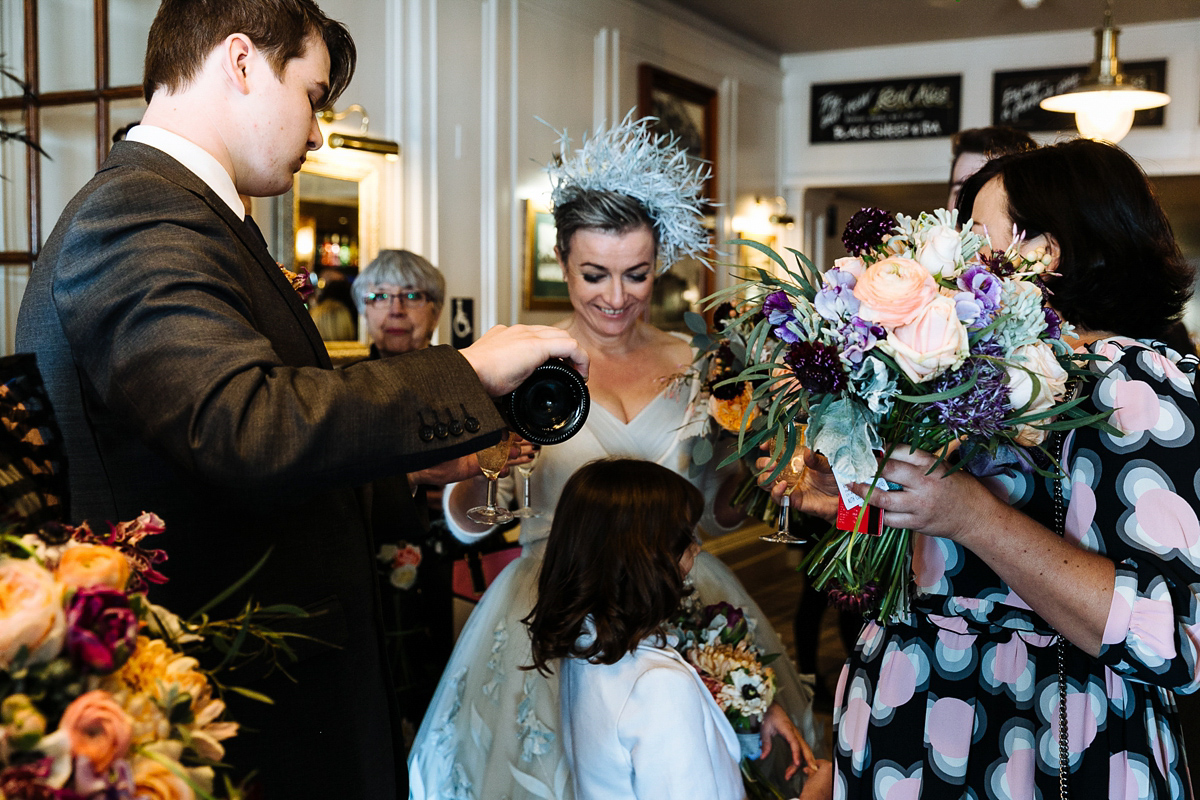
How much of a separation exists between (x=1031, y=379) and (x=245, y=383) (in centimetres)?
85

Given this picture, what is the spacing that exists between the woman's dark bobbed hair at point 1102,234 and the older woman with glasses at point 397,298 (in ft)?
8.66

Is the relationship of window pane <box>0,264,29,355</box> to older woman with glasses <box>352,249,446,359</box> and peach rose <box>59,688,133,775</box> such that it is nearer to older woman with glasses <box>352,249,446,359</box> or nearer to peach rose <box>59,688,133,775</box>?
older woman with glasses <box>352,249,446,359</box>

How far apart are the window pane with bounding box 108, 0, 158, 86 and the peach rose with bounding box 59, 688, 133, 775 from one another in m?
3.00

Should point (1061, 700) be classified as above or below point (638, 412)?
below

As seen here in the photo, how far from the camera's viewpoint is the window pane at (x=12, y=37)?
3.11 metres

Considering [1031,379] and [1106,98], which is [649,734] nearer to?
A: [1031,379]

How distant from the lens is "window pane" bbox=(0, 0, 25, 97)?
3.11 m

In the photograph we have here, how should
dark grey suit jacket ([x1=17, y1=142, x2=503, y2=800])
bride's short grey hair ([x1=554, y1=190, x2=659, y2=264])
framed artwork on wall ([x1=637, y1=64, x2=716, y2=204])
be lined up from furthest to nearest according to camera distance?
framed artwork on wall ([x1=637, y1=64, x2=716, y2=204])
bride's short grey hair ([x1=554, y1=190, x2=659, y2=264])
dark grey suit jacket ([x1=17, y1=142, x2=503, y2=800])

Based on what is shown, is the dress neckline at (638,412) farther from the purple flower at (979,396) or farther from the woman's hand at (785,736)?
the purple flower at (979,396)

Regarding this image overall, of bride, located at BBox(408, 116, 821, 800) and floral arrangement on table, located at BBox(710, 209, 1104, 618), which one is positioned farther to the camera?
bride, located at BBox(408, 116, 821, 800)

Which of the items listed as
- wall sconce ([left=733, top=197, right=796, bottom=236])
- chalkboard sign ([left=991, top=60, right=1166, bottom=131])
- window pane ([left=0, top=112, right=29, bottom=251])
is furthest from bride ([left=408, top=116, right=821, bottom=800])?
chalkboard sign ([left=991, top=60, right=1166, bottom=131])

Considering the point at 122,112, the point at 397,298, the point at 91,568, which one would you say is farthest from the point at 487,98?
the point at 91,568

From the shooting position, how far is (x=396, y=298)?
3.75m

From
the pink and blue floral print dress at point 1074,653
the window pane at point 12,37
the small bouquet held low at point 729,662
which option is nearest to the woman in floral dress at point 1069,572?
the pink and blue floral print dress at point 1074,653
